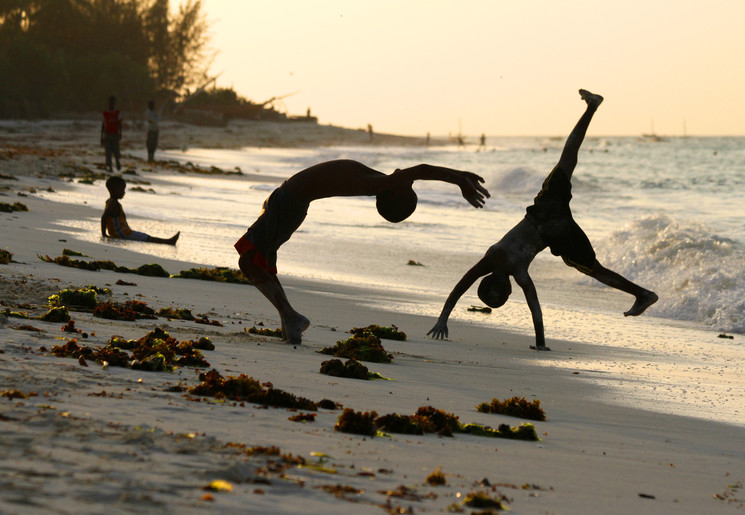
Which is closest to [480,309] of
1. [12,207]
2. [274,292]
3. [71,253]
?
[274,292]

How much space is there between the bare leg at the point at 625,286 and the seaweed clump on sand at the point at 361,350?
96.7 inches

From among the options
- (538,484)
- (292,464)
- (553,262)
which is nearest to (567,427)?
(538,484)

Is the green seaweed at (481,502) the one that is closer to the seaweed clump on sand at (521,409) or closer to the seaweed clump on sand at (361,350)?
the seaweed clump on sand at (521,409)

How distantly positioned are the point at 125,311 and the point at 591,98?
434 cm

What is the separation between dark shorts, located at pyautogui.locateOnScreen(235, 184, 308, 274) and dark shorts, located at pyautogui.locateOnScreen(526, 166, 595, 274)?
255 centimetres

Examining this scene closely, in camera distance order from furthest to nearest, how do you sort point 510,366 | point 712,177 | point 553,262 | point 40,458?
point 712,177, point 553,262, point 510,366, point 40,458

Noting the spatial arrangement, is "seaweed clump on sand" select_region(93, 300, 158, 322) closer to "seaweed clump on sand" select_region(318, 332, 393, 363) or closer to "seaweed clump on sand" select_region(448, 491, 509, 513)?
"seaweed clump on sand" select_region(318, 332, 393, 363)

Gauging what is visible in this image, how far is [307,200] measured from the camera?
231 inches

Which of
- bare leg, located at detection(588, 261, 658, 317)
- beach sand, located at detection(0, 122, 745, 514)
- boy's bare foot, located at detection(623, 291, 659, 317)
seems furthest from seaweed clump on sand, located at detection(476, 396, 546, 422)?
boy's bare foot, located at detection(623, 291, 659, 317)

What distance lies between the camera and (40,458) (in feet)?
9.07

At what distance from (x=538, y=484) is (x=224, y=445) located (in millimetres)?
1190

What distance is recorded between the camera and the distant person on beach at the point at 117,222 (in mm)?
11648

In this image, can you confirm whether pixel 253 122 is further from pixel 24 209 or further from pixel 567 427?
pixel 567 427

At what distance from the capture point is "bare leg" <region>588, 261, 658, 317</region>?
7.52m
